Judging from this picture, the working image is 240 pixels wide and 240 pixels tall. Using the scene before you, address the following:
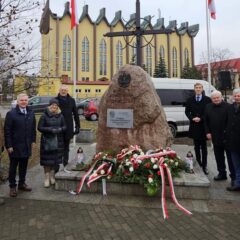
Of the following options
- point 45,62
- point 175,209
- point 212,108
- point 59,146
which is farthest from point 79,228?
point 45,62

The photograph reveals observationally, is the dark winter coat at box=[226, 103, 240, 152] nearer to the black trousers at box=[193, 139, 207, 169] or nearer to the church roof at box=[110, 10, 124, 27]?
the black trousers at box=[193, 139, 207, 169]

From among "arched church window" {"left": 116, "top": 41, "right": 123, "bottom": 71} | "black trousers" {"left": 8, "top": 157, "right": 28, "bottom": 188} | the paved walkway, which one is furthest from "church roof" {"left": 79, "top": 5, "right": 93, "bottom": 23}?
the paved walkway

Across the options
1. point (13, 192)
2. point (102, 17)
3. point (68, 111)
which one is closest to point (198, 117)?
point (68, 111)

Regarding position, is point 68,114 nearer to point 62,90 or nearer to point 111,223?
point 62,90

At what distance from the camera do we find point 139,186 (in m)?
5.94

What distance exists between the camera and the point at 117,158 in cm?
637

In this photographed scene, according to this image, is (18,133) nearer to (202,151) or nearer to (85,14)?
(202,151)

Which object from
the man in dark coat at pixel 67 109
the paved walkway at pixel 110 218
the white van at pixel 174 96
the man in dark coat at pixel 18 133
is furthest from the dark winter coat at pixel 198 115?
the white van at pixel 174 96

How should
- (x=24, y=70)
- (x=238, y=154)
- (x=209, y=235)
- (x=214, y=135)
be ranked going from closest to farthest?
1. (x=209, y=235)
2. (x=238, y=154)
3. (x=214, y=135)
4. (x=24, y=70)

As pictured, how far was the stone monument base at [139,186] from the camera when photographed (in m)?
5.84

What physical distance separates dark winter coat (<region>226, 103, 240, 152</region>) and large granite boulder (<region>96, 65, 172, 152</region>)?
1288 millimetres

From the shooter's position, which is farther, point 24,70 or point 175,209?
point 24,70

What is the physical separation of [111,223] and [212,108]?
3.35m

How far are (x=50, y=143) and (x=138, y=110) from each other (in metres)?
1.90
